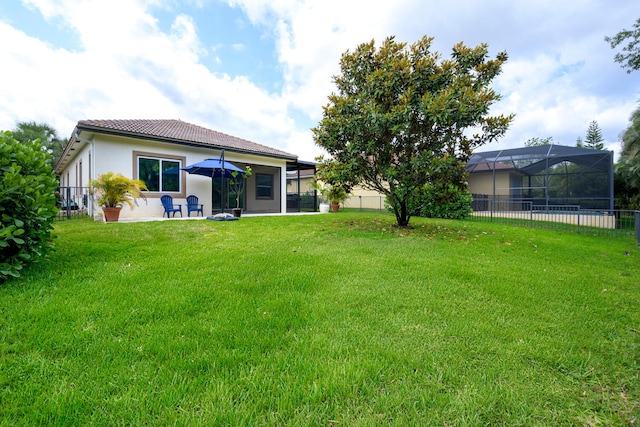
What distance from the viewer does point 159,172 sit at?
36.0 feet

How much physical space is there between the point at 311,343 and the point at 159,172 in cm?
1110

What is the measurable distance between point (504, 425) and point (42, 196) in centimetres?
533

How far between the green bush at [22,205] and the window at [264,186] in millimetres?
12566

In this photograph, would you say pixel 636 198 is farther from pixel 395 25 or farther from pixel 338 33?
pixel 338 33

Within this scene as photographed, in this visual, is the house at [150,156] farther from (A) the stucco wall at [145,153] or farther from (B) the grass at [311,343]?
(B) the grass at [311,343]

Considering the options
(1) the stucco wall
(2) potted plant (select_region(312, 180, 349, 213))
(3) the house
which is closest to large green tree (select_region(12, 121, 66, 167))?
(1) the stucco wall

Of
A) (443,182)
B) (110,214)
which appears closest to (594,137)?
(443,182)

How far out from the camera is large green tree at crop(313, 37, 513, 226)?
6.86 meters

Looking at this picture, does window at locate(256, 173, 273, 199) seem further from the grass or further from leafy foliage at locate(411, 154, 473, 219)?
the grass

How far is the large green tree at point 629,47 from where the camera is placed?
11258mm

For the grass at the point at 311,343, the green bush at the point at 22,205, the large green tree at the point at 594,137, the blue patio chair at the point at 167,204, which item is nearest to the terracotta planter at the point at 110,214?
the blue patio chair at the point at 167,204

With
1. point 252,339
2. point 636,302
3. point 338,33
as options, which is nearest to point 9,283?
point 252,339

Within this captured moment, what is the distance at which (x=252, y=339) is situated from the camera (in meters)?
2.29

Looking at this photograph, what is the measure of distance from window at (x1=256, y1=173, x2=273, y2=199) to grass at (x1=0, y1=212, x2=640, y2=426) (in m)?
12.0
